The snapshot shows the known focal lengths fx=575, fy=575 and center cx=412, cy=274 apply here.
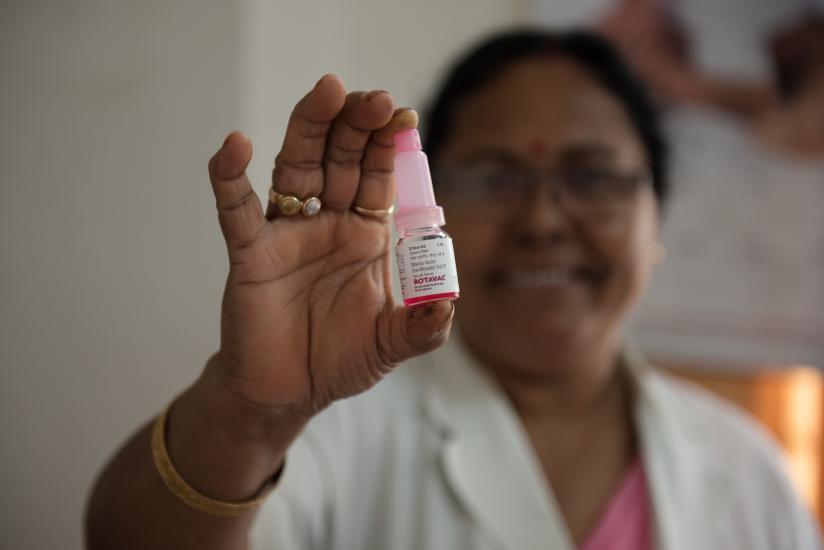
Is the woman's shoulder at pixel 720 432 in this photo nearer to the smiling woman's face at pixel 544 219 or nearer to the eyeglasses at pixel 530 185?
the smiling woman's face at pixel 544 219

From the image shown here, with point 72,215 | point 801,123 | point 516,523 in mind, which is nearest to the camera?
point 72,215

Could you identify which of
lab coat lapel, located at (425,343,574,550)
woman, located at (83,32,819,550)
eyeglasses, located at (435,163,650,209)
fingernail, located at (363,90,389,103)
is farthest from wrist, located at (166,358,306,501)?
eyeglasses, located at (435,163,650,209)

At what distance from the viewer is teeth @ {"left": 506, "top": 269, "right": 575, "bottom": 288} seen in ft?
2.69

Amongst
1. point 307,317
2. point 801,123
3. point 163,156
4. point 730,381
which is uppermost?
point 801,123

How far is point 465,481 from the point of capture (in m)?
0.76

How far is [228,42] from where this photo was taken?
59cm

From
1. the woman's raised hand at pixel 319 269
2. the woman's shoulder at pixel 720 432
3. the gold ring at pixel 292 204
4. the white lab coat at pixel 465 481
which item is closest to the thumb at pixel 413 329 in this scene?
the woman's raised hand at pixel 319 269

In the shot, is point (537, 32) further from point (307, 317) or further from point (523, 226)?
point (307, 317)

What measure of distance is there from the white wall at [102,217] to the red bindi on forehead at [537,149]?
1.15 ft

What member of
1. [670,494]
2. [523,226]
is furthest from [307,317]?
[670,494]

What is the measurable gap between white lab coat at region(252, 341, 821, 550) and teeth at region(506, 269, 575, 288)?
16 cm

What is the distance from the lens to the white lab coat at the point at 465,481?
713 millimetres

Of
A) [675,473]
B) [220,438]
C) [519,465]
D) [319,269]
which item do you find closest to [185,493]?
[220,438]

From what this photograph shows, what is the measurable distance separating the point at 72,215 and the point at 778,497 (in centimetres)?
105
